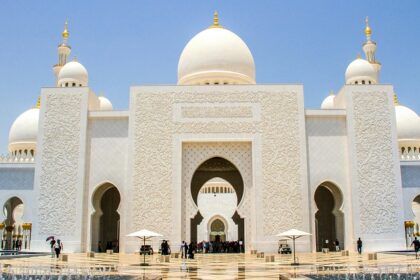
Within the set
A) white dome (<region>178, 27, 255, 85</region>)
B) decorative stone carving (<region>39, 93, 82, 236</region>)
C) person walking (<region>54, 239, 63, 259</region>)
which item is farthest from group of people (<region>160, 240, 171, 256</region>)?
white dome (<region>178, 27, 255, 85</region>)

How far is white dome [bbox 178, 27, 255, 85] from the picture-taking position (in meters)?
13.9

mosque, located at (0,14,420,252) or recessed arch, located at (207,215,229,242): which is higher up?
mosque, located at (0,14,420,252)

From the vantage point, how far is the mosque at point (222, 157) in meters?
11.8

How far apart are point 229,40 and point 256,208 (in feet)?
17.9

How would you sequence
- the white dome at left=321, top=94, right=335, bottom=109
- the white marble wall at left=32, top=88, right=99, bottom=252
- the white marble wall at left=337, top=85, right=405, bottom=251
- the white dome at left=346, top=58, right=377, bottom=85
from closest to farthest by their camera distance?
the white marble wall at left=337, top=85, right=405, bottom=251
the white marble wall at left=32, top=88, right=99, bottom=252
the white dome at left=346, top=58, right=377, bottom=85
the white dome at left=321, top=94, right=335, bottom=109

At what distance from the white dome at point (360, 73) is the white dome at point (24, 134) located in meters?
10.5

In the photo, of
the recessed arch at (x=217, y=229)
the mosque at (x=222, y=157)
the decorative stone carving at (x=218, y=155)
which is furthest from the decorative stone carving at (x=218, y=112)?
the recessed arch at (x=217, y=229)

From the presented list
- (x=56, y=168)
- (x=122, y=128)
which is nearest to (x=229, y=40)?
(x=122, y=128)

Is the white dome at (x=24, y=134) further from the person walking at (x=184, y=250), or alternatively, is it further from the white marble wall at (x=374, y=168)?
the white marble wall at (x=374, y=168)

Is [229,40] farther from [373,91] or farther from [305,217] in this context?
[305,217]

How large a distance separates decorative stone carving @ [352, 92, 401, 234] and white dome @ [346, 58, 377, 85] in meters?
1.82

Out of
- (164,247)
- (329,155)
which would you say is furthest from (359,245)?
(164,247)

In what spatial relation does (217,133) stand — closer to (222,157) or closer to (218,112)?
(218,112)

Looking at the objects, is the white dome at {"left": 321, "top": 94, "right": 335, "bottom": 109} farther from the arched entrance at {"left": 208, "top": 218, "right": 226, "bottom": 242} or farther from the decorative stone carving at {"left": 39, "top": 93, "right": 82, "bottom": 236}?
the decorative stone carving at {"left": 39, "top": 93, "right": 82, "bottom": 236}
